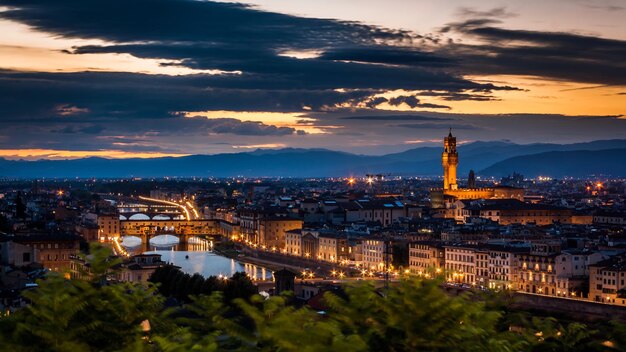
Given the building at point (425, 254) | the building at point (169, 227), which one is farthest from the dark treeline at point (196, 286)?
the building at point (169, 227)

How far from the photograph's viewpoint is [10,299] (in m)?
18.3

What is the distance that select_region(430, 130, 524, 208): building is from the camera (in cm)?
7206

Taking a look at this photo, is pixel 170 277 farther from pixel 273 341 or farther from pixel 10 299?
pixel 273 341

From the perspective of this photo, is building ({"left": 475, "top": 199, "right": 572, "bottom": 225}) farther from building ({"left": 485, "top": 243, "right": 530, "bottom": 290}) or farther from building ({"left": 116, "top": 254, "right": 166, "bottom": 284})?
building ({"left": 116, "top": 254, "right": 166, "bottom": 284})

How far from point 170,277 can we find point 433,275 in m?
26.5

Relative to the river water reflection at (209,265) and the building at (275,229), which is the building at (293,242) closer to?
the building at (275,229)

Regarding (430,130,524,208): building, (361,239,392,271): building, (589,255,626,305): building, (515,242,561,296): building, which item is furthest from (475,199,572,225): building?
(589,255,626,305): building

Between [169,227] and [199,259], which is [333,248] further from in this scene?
[169,227]

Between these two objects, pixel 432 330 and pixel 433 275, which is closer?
pixel 432 330

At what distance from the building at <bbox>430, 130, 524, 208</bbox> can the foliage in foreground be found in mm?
63880

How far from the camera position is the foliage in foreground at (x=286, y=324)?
522 centimetres

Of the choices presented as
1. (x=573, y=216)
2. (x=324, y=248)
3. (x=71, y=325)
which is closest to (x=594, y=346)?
(x=71, y=325)

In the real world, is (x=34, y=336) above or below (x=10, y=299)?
above

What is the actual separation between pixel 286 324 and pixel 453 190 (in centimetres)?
7039
